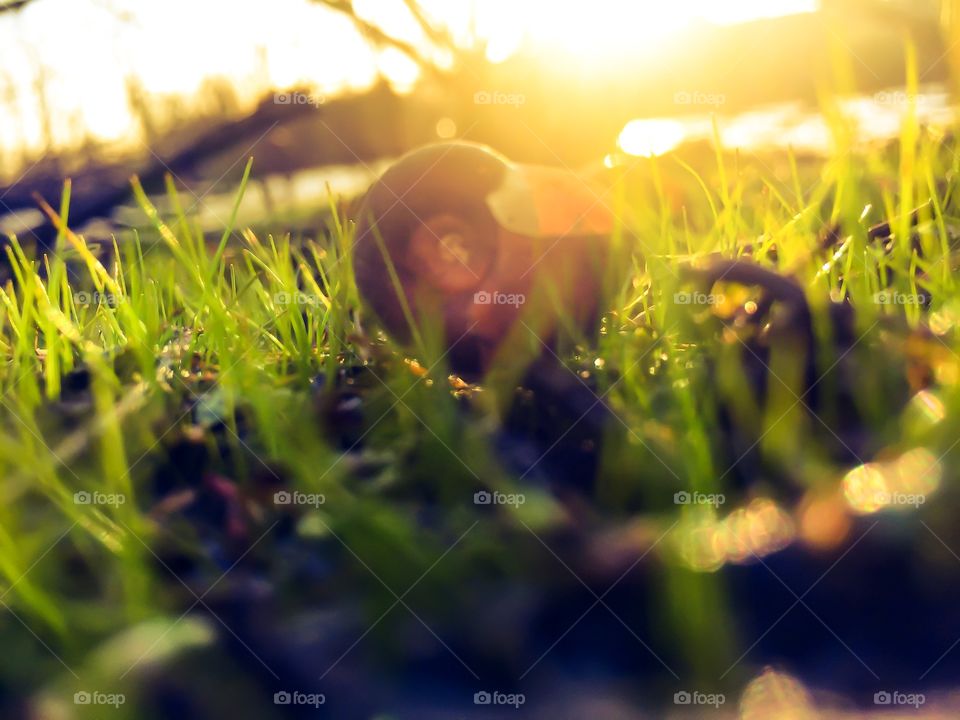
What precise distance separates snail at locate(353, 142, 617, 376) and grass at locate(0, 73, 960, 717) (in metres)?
0.06

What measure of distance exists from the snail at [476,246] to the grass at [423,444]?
59mm

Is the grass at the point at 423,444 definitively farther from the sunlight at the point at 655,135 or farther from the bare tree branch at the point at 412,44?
the bare tree branch at the point at 412,44

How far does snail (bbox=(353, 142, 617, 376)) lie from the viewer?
134 cm

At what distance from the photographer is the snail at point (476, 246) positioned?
4.41ft

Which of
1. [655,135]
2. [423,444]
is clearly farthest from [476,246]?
[655,135]

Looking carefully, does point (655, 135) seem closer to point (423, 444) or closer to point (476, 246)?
point (476, 246)

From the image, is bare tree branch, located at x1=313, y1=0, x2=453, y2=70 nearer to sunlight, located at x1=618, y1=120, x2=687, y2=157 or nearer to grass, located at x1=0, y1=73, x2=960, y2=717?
sunlight, located at x1=618, y1=120, x2=687, y2=157

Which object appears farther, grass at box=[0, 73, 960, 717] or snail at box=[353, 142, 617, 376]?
snail at box=[353, 142, 617, 376]

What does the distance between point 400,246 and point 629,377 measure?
460mm

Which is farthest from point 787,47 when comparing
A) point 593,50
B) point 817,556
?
point 817,556

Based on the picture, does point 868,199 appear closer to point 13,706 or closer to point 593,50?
point 13,706

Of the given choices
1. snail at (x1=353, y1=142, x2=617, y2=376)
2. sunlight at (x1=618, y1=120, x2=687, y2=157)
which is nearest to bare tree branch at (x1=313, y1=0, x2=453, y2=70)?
sunlight at (x1=618, y1=120, x2=687, y2=157)

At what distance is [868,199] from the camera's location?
2.04 meters

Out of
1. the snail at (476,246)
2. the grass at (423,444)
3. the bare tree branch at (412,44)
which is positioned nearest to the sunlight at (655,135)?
the bare tree branch at (412,44)
